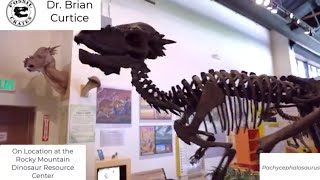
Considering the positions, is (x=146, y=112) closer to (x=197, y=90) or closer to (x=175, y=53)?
(x=175, y=53)

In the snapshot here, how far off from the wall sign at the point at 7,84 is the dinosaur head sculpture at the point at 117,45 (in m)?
1.78

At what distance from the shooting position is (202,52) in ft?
15.2

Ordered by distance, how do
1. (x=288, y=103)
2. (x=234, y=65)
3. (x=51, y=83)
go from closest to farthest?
1. (x=288, y=103)
2. (x=51, y=83)
3. (x=234, y=65)

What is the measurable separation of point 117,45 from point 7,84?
190cm

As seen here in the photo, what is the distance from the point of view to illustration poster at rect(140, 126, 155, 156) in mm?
3631

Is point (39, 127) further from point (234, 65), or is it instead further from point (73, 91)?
point (234, 65)

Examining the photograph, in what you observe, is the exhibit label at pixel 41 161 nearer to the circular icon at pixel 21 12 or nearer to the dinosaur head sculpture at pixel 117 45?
the circular icon at pixel 21 12

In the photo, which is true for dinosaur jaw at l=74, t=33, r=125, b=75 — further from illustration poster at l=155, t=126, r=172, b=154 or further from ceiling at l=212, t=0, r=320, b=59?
ceiling at l=212, t=0, r=320, b=59

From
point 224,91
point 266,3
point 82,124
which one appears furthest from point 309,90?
point 266,3

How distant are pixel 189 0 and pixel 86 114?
250cm

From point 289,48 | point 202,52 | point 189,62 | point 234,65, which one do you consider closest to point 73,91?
point 189,62

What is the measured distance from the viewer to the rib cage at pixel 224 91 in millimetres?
1742

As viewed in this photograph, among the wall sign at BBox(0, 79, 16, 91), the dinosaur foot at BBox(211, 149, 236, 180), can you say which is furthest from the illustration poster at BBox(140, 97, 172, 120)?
the dinosaur foot at BBox(211, 149, 236, 180)

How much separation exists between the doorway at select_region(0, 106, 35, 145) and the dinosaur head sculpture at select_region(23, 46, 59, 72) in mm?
522
